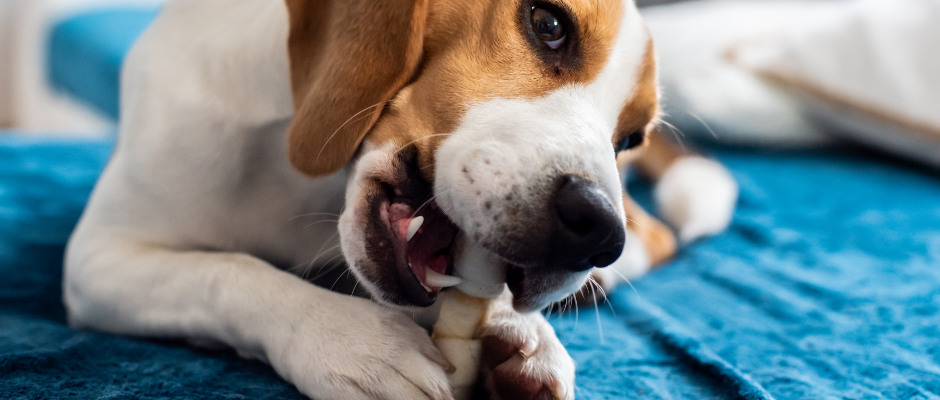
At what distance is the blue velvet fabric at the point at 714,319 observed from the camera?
3.61ft

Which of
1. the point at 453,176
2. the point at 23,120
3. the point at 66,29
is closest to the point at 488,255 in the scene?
the point at 453,176

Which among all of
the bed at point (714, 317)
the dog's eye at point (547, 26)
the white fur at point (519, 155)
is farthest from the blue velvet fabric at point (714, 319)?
the dog's eye at point (547, 26)

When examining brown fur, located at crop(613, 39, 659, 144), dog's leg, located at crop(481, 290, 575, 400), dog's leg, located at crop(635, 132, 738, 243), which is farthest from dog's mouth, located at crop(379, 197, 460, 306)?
dog's leg, located at crop(635, 132, 738, 243)

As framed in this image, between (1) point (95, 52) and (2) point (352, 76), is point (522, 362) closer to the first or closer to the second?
(2) point (352, 76)

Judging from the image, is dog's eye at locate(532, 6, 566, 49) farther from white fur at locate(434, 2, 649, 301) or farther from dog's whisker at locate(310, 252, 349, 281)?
dog's whisker at locate(310, 252, 349, 281)

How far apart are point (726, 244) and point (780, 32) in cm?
180

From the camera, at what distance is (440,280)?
→ 3.27ft

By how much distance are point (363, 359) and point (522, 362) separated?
0.23m

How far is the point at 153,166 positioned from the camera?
134 centimetres

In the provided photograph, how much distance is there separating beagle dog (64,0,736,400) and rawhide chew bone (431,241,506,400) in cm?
2

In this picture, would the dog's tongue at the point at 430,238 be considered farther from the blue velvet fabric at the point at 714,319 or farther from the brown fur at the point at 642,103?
the brown fur at the point at 642,103

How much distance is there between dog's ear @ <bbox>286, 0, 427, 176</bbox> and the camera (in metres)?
1.09

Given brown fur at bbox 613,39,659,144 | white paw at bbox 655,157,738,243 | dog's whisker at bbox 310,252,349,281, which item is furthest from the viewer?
white paw at bbox 655,157,738,243

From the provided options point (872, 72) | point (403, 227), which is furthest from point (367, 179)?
point (872, 72)
